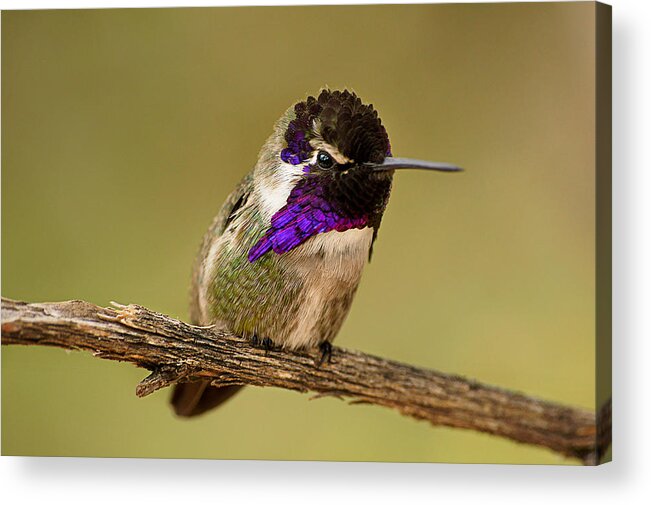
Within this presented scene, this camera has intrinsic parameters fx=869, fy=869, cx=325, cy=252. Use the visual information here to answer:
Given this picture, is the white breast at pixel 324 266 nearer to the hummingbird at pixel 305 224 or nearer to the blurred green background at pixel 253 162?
the hummingbird at pixel 305 224

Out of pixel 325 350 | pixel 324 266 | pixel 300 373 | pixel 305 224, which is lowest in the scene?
pixel 300 373

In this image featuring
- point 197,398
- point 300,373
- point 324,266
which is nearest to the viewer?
point 324,266

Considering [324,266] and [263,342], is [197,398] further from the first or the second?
[324,266]

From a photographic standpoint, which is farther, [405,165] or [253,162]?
[253,162]

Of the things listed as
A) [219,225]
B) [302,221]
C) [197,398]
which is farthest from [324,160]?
[197,398]

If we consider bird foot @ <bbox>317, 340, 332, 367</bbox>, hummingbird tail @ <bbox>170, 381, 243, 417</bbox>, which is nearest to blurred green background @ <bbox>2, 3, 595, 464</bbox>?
hummingbird tail @ <bbox>170, 381, 243, 417</bbox>

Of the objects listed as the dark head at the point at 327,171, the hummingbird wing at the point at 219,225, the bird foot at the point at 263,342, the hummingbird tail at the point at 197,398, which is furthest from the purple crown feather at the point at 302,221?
the hummingbird tail at the point at 197,398

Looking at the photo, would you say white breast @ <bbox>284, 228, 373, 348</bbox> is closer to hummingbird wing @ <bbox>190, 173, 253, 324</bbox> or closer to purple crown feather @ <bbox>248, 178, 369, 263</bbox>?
purple crown feather @ <bbox>248, 178, 369, 263</bbox>
